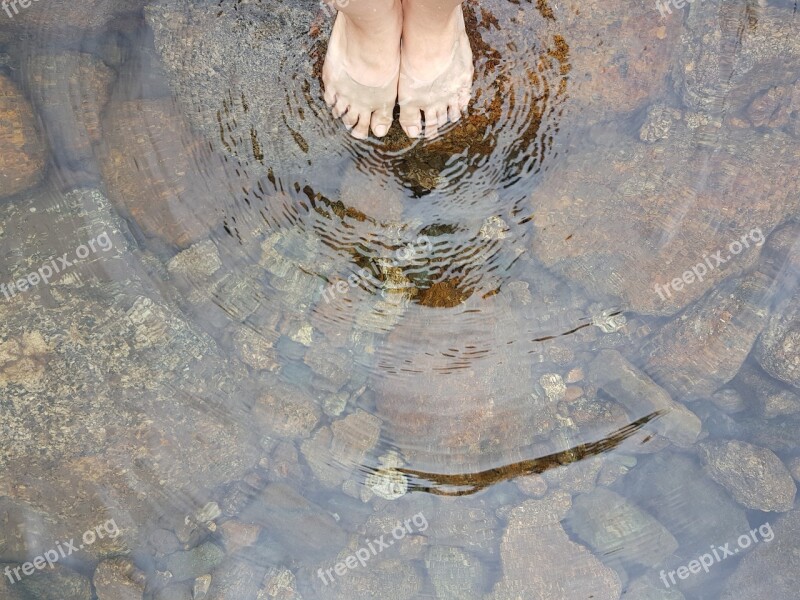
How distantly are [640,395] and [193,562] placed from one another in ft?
8.44

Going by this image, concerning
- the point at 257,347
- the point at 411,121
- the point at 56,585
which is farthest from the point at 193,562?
the point at 411,121

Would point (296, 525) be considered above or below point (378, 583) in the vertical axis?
above

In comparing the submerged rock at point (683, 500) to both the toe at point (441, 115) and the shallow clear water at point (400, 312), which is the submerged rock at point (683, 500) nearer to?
the shallow clear water at point (400, 312)

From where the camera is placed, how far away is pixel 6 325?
247 centimetres

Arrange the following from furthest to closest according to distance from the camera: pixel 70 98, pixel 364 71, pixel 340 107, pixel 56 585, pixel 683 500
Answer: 1. pixel 683 500
2. pixel 56 585
3. pixel 70 98
4. pixel 340 107
5. pixel 364 71

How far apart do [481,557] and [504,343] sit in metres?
1.19

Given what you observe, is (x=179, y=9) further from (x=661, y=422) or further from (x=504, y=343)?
(x=661, y=422)

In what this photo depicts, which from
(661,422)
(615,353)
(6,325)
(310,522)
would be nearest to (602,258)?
(615,353)

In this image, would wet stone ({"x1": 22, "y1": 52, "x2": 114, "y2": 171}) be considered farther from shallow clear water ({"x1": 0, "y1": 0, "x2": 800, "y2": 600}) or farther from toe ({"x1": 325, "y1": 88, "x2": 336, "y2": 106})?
toe ({"x1": 325, "y1": 88, "x2": 336, "y2": 106})

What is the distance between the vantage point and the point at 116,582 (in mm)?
2701

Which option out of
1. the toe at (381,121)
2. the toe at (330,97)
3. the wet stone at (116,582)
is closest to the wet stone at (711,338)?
the toe at (381,121)

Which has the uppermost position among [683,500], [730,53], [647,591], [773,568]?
[730,53]

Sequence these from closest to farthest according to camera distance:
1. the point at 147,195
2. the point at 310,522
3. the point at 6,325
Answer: the point at 6,325, the point at 147,195, the point at 310,522

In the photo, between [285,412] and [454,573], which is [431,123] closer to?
[285,412]
